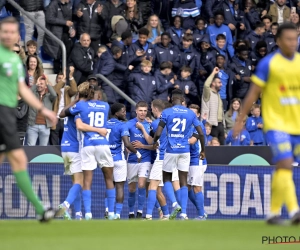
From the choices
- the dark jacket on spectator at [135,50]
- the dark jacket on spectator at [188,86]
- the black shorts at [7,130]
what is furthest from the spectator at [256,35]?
the black shorts at [7,130]

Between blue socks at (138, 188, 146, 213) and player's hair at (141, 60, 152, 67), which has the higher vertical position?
player's hair at (141, 60, 152, 67)

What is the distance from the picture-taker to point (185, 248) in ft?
30.2

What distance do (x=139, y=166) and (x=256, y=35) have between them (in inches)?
317

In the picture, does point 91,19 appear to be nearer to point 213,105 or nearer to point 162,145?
point 213,105

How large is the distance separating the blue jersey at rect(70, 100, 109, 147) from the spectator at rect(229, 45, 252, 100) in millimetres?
8087

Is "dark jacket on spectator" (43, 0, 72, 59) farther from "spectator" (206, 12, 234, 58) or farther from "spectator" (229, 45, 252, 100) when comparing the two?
"spectator" (229, 45, 252, 100)

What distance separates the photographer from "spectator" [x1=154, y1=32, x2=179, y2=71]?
23219 mm

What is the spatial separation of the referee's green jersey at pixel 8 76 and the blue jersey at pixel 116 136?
7614mm

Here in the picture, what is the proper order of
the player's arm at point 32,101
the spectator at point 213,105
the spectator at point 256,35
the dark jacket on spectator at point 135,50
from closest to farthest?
the player's arm at point 32,101
the dark jacket on spectator at point 135,50
the spectator at point 213,105
the spectator at point 256,35

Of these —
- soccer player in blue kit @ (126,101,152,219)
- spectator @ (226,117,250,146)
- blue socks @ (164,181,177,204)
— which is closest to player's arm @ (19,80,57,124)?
soccer player in blue kit @ (126,101,152,219)

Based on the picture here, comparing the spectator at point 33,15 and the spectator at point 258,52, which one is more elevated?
the spectator at point 33,15

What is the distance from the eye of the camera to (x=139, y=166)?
19.0m

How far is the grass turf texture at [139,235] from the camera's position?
944 centimetres

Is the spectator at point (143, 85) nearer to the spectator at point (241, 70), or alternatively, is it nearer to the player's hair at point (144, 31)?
the player's hair at point (144, 31)
